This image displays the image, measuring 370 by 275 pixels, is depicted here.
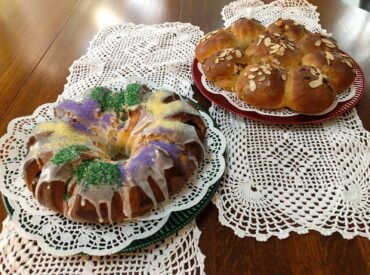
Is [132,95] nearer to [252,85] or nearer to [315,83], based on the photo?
[252,85]

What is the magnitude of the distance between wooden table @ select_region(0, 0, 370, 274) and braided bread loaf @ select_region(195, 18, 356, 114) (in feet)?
0.40

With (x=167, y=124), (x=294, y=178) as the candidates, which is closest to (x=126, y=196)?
(x=167, y=124)

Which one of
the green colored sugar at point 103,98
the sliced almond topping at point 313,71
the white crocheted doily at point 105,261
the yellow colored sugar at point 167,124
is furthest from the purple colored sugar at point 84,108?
the sliced almond topping at point 313,71

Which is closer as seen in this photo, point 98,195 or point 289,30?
point 98,195

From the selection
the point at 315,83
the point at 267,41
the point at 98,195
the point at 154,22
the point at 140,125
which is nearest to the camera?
the point at 98,195

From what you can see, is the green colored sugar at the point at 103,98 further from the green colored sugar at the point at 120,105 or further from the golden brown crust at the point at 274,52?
the golden brown crust at the point at 274,52

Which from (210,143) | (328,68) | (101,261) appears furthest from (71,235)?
(328,68)

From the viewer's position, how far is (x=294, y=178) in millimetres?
633

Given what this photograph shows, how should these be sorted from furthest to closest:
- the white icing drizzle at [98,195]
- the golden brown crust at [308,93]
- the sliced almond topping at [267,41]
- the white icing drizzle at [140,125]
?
the sliced almond topping at [267,41] < the golden brown crust at [308,93] < the white icing drizzle at [140,125] < the white icing drizzle at [98,195]

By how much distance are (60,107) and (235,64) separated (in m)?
0.40

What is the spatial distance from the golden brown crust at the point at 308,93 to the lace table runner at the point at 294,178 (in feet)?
0.15

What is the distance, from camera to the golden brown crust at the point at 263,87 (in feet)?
2.35

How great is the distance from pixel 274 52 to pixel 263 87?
129 mm

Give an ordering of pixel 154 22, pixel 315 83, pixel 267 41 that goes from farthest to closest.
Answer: pixel 154 22, pixel 267 41, pixel 315 83
